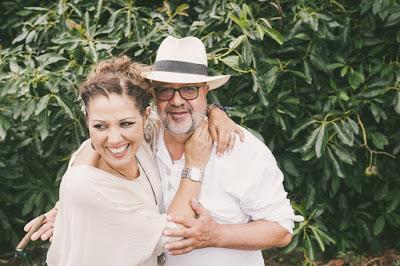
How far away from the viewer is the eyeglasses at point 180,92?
243 cm

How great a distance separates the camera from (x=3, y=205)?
13.9 ft

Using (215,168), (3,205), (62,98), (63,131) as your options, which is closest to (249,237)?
(215,168)

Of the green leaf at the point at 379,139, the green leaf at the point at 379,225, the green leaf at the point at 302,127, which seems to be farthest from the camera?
the green leaf at the point at 379,225

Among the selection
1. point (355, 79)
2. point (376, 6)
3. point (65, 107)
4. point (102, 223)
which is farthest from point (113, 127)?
point (376, 6)

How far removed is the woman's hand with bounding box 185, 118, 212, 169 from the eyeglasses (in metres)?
0.15

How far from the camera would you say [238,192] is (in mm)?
2402

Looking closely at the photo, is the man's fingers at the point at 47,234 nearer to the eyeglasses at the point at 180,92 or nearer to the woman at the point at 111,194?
the woman at the point at 111,194

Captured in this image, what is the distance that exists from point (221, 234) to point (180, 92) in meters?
0.60

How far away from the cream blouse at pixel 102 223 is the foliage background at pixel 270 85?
1.34 m

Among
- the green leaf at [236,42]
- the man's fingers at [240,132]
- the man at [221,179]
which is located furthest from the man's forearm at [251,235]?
the green leaf at [236,42]

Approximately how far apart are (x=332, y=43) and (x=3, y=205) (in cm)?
255

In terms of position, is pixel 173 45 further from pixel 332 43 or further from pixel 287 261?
pixel 287 261

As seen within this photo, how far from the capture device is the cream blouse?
203 centimetres

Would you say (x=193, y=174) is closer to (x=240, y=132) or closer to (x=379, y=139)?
(x=240, y=132)
